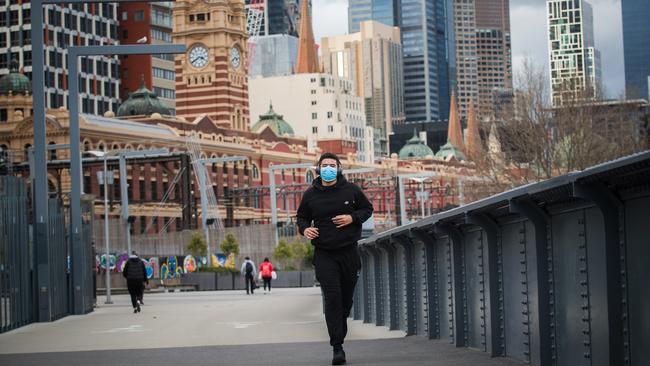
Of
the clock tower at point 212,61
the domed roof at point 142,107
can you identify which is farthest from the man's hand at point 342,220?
the clock tower at point 212,61

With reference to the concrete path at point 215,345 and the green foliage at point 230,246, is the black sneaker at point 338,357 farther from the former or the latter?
the green foliage at point 230,246

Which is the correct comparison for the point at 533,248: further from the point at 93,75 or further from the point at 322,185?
the point at 93,75

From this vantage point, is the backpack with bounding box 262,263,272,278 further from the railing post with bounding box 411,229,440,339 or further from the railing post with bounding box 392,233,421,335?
the railing post with bounding box 411,229,440,339

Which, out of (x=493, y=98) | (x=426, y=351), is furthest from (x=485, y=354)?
(x=493, y=98)

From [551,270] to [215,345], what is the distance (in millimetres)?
6753

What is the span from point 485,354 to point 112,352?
→ 15.1 feet

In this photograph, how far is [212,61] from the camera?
16462 cm

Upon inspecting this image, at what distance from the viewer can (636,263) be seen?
8.99 metres

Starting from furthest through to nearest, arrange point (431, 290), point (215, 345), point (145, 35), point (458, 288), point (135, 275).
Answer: point (145, 35) < point (135, 275) < point (215, 345) < point (431, 290) < point (458, 288)

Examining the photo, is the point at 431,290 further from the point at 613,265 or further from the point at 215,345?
the point at 613,265

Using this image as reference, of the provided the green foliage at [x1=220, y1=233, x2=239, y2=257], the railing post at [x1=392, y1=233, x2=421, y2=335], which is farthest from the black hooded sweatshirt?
the green foliage at [x1=220, y1=233, x2=239, y2=257]

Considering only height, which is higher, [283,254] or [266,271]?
[283,254]

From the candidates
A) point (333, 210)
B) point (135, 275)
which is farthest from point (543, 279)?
point (135, 275)

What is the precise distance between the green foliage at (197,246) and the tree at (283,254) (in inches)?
171
